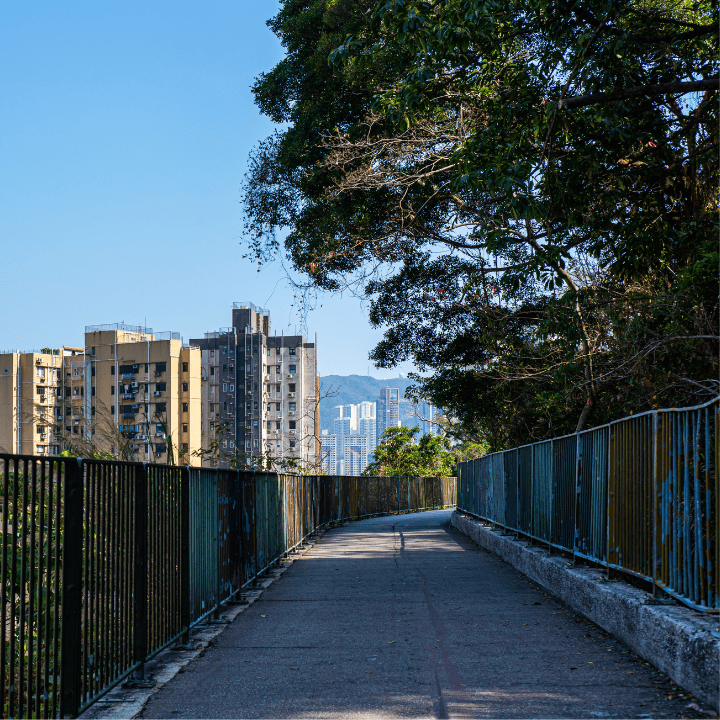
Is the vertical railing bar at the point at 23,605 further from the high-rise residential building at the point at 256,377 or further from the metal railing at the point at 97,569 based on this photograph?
the high-rise residential building at the point at 256,377

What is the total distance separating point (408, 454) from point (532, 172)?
145 ft

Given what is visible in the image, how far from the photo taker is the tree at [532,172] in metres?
10.6

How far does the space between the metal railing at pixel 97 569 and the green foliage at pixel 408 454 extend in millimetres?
44827

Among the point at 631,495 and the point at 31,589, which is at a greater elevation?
the point at 631,495

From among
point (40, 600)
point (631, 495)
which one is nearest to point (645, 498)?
point (631, 495)

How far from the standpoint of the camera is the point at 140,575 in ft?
20.2

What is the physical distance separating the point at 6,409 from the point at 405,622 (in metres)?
126

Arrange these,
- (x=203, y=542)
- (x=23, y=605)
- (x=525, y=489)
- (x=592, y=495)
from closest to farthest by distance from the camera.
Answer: (x=23, y=605) → (x=203, y=542) → (x=592, y=495) → (x=525, y=489)

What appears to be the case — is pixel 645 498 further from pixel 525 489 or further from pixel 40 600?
pixel 525 489

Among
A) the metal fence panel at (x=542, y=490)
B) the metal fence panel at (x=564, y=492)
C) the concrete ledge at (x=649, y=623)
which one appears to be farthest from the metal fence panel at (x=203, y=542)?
the metal fence panel at (x=542, y=490)

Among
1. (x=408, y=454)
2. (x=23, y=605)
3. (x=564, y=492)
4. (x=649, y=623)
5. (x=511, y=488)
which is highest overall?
(x=23, y=605)

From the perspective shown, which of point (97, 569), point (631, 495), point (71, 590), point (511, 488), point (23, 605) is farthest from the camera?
point (511, 488)

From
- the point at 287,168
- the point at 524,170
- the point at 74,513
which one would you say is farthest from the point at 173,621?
the point at 287,168

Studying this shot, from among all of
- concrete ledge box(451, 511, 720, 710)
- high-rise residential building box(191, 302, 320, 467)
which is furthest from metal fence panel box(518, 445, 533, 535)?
high-rise residential building box(191, 302, 320, 467)
